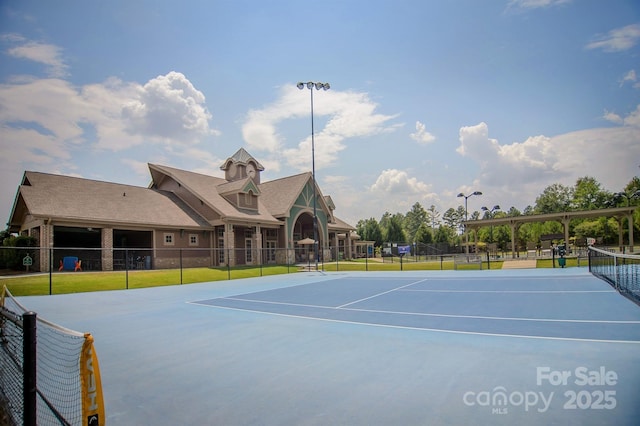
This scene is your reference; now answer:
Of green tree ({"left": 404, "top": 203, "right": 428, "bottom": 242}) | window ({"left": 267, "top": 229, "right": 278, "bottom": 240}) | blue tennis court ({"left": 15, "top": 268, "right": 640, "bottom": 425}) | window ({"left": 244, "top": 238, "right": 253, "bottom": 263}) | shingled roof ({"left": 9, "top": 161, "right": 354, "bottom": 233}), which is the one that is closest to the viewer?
blue tennis court ({"left": 15, "top": 268, "right": 640, "bottom": 425})

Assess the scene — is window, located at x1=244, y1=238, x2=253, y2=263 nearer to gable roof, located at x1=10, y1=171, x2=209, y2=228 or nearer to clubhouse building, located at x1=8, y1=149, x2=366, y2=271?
clubhouse building, located at x1=8, y1=149, x2=366, y2=271

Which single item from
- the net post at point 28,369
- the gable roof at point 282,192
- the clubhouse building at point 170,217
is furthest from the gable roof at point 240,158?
the net post at point 28,369

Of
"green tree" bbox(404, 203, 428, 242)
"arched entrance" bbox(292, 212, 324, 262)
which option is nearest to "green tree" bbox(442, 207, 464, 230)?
"green tree" bbox(404, 203, 428, 242)

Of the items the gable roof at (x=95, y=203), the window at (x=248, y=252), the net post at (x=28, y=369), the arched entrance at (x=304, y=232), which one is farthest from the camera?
the arched entrance at (x=304, y=232)

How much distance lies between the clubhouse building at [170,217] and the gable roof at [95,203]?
6 cm

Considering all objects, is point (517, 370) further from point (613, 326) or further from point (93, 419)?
point (93, 419)

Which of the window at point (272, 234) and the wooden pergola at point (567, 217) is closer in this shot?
the wooden pergola at point (567, 217)

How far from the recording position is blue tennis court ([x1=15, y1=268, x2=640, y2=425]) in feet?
13.5

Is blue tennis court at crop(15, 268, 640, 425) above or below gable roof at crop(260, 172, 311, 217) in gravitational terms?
below

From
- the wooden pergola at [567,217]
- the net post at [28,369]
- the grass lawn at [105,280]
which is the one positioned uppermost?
the wooden pergola at [567,217]

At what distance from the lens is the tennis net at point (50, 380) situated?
124 inches

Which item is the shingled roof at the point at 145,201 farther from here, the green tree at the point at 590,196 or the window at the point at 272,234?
the green tree at the point at 590,196

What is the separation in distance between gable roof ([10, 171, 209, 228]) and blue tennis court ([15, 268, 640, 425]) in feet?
54.4

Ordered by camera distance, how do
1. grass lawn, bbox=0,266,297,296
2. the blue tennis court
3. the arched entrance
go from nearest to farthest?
the blue tennis court → grass lawn, bbox=0,266,297,296 → the arched entrance
